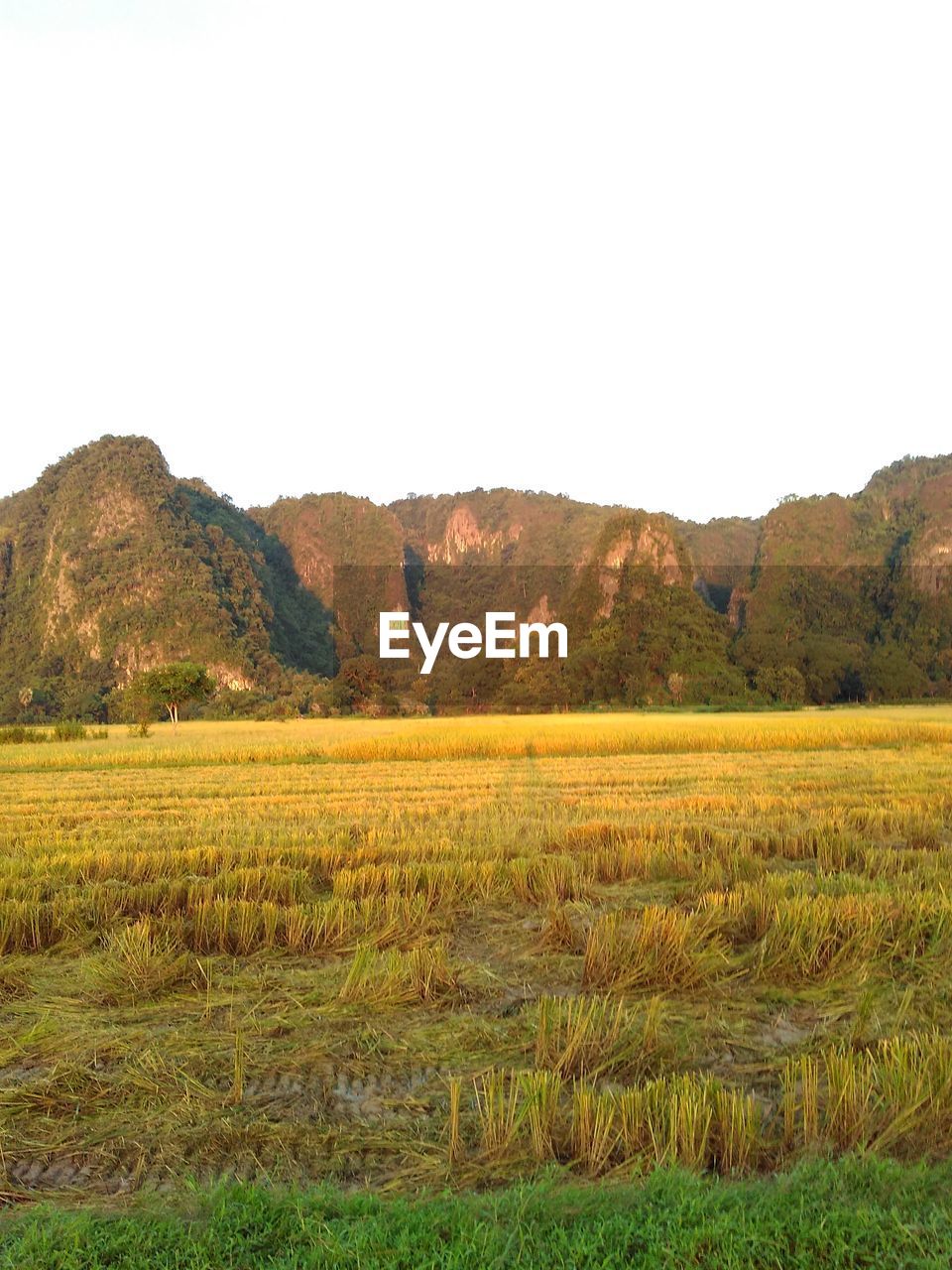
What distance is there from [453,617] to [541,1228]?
113 m

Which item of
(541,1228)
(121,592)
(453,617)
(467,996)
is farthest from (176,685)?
(453,617)

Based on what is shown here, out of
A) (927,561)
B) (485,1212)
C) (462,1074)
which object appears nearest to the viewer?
(485,1212)

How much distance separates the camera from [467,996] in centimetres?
420

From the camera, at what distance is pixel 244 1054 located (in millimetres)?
3531

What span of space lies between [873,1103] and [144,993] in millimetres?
3288

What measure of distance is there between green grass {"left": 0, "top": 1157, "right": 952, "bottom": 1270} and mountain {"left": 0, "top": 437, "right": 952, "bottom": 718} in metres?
52.5

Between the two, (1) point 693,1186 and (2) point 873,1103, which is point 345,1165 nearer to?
(1) point 693,1186

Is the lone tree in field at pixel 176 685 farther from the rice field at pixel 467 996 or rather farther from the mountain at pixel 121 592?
the rice field at pixel 467 996

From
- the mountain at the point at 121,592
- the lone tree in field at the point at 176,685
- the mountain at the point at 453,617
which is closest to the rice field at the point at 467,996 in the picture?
the lone tree in field at the point at 176,685

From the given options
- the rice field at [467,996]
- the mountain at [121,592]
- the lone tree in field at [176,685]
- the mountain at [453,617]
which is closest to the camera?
the rice field at [467,996]

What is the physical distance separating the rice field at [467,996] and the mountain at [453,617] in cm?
4780

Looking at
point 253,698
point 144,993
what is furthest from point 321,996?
point 253,698

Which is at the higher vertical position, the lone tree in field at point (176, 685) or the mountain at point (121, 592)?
the mountain at point (121, 592)

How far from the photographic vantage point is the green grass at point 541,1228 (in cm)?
212
